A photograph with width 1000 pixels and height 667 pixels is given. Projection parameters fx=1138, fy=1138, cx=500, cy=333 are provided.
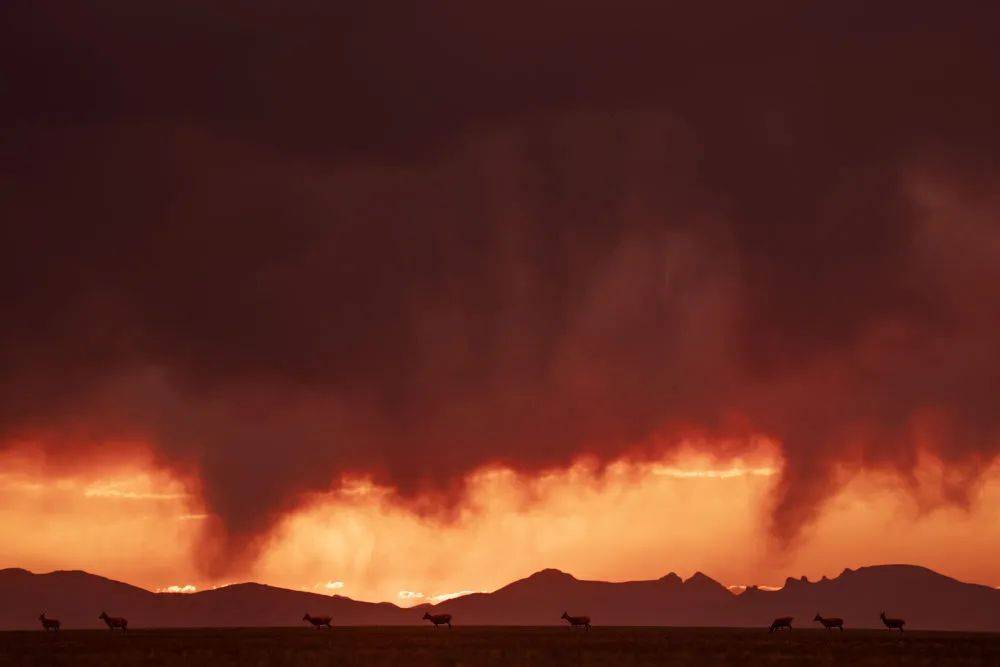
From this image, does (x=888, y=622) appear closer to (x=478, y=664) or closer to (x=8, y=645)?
(x=478, y=664)

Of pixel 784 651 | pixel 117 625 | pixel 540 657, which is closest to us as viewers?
pixel 540 657

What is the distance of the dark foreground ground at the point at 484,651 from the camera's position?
6288 cm

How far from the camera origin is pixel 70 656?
65.8 metres

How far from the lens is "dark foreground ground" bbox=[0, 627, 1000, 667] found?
206 ft

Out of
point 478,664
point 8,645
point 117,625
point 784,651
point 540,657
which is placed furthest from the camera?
point 117,625

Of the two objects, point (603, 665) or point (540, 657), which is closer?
point (603, 665)

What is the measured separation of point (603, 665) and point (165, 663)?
77.5 ft

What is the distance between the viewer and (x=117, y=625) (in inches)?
4065

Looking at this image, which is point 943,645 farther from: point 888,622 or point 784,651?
point 888,622

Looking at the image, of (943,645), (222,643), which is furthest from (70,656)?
(943,645)

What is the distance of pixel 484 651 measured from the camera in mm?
69188

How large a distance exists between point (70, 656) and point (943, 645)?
5814 centimetres

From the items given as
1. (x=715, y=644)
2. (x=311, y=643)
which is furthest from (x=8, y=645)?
(x=715, y=644)

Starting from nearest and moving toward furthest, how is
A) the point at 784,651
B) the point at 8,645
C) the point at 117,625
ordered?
the point at 784,651 → the point at 8,645 → the point at 117,625
